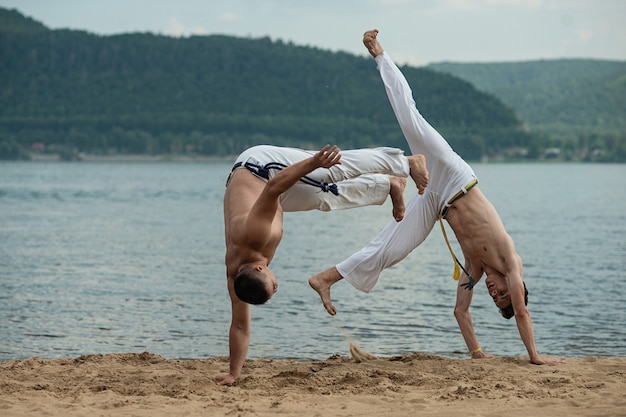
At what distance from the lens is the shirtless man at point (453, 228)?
9.67 m

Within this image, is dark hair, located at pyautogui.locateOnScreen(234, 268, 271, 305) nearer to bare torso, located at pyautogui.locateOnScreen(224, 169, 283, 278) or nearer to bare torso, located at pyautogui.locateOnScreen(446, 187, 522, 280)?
bare torso, located at pyautogui.locateOnScreen(224, 169, 283, 278)

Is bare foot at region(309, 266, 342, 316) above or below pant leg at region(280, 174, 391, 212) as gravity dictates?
below

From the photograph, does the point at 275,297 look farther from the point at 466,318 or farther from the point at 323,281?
the point at 323,281

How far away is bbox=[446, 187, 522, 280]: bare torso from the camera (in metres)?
9.63

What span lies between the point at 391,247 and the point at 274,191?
2937 millimetres

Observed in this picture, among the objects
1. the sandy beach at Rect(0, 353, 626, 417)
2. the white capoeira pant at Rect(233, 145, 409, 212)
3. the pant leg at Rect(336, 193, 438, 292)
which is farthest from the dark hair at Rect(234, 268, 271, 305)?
the pant leg at Rect(336, 193, 438, 292)

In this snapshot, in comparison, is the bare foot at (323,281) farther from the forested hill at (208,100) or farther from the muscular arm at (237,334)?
the forested hill at (208,100)

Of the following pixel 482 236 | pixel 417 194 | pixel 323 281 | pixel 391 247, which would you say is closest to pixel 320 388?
pixel 323 281

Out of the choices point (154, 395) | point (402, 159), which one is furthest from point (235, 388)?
point (402, 159)

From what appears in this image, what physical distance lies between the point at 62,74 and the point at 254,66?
1434 inches

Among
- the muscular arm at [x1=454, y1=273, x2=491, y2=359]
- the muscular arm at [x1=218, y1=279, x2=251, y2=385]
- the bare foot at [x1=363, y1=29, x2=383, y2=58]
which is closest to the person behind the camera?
the muscular arm at [x1=218, y1=279, x2=251, y2=385]

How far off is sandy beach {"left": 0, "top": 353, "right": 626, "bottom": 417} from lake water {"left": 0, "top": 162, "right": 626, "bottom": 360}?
235 cm

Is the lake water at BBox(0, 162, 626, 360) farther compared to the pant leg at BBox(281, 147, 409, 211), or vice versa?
the lake water at BBox(0, 162, 626, 360)

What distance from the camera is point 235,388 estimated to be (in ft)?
28.3
